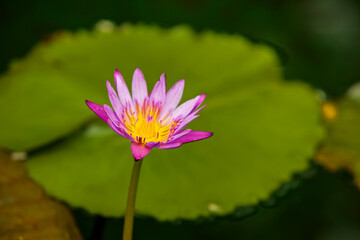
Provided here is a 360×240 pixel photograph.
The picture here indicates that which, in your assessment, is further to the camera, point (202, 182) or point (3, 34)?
point (3, 34)

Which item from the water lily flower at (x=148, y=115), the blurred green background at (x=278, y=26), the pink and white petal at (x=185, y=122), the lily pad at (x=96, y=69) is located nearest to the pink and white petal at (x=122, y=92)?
the water lily flower at (x=148, y=115)

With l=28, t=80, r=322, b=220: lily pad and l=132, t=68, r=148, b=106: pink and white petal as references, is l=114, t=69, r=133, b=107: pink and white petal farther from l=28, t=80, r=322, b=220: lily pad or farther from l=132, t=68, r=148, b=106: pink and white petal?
l=28, t=80, r=322, b=220: lily pad

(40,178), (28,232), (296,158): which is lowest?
(28,232)

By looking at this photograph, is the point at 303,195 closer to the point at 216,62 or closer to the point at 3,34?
the point at 216,62

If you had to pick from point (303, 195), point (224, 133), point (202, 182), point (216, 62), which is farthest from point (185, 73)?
point (303, 195)

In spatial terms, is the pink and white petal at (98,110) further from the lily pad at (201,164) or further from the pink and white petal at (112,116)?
the lily pad at (201,164)

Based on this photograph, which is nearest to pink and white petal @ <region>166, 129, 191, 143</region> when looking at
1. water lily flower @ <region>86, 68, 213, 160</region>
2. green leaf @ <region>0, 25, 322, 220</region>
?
water lily flower @ <region>86, 68, 213, 160</region>

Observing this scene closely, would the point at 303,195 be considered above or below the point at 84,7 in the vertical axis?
below
